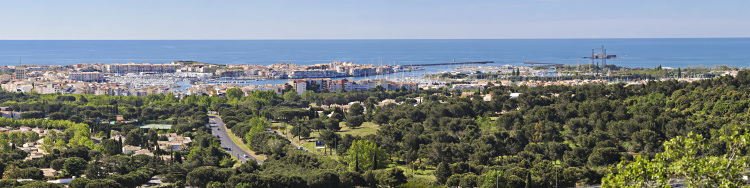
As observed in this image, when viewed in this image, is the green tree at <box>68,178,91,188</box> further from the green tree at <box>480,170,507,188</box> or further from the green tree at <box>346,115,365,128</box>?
the green tree at <box>346,115,365,128</box>

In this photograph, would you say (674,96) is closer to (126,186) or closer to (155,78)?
(126,186)

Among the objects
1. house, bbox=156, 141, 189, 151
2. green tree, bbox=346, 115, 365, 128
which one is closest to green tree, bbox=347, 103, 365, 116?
green tree, bbox=346, 115, 365, 128

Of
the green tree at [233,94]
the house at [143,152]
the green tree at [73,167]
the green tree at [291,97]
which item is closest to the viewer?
the green tree at [73,167]

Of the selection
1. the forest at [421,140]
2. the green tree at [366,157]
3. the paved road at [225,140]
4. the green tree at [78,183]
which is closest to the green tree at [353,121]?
the forest at [421,140]

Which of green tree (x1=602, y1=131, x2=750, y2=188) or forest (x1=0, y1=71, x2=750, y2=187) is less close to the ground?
green tree (x1=602, y1=131, x2=750, y2=188)

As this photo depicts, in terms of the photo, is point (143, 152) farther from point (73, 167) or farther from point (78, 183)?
point (78, 183)

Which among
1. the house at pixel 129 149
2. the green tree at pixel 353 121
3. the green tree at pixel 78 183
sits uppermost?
the green tree at pixel 353 121

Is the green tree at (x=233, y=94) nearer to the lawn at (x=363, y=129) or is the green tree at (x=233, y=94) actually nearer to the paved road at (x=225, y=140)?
the paved road at (x=225, y=140)
